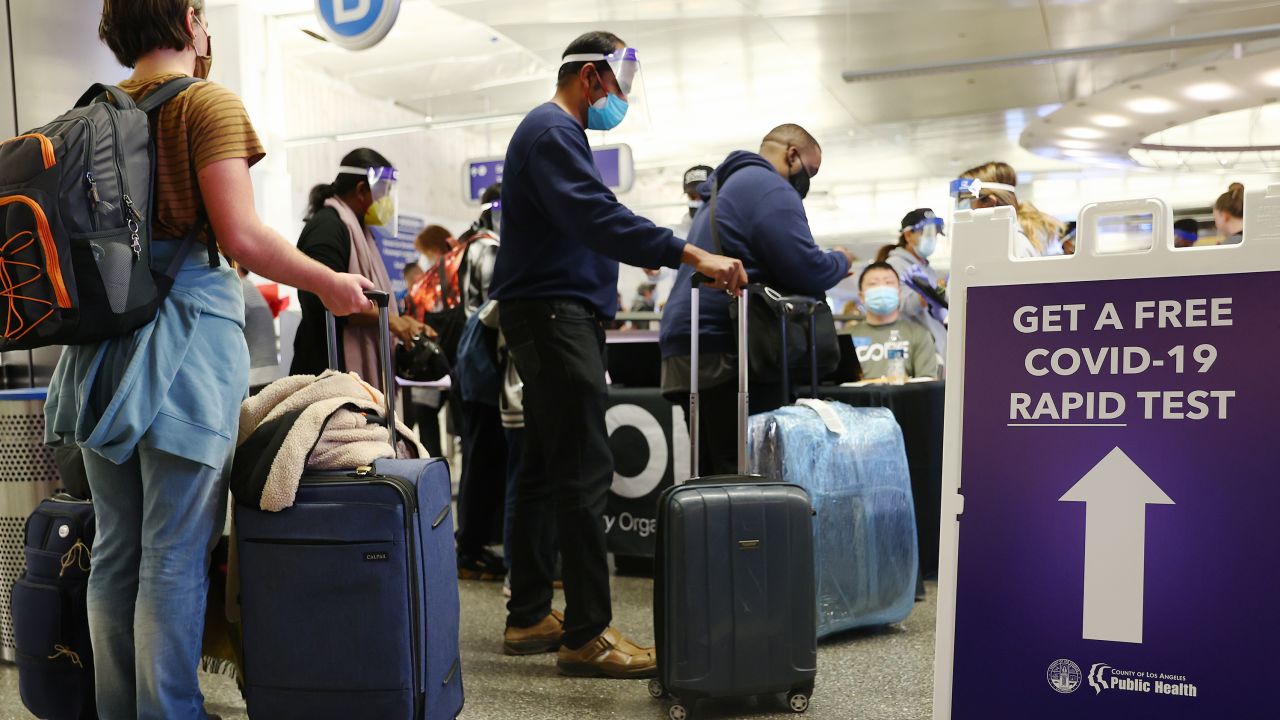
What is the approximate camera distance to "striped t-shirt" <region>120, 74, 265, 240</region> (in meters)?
1.70

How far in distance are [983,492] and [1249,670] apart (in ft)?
Result: 1.37

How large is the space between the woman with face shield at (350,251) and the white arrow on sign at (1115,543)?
82.8 inches

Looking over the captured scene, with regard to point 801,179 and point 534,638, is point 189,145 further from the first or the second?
point 801,179

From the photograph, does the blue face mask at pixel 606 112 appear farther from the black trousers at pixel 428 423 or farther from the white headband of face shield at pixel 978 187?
the black trousers at pixel 428 423

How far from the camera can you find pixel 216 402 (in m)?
1.74

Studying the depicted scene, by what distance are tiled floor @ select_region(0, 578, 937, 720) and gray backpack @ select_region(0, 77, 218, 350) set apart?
3.48 ft

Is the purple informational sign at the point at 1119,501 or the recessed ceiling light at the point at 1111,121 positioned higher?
the recessed ceiling light at the point at 1111,121

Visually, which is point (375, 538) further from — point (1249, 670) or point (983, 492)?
point (1249, 670)

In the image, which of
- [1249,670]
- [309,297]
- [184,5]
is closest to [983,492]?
[1249,670]

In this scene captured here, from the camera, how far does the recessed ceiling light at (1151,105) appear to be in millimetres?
13194

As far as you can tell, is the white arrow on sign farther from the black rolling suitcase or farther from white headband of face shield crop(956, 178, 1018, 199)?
white headband of face shield crop(956, 178, 1018, 199)

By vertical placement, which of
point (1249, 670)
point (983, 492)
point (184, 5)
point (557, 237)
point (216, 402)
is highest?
point (184, 5)

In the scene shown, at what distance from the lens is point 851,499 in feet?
9.16

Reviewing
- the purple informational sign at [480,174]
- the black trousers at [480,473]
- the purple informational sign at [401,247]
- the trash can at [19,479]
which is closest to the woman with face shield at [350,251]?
the black trousers at [480,473]
